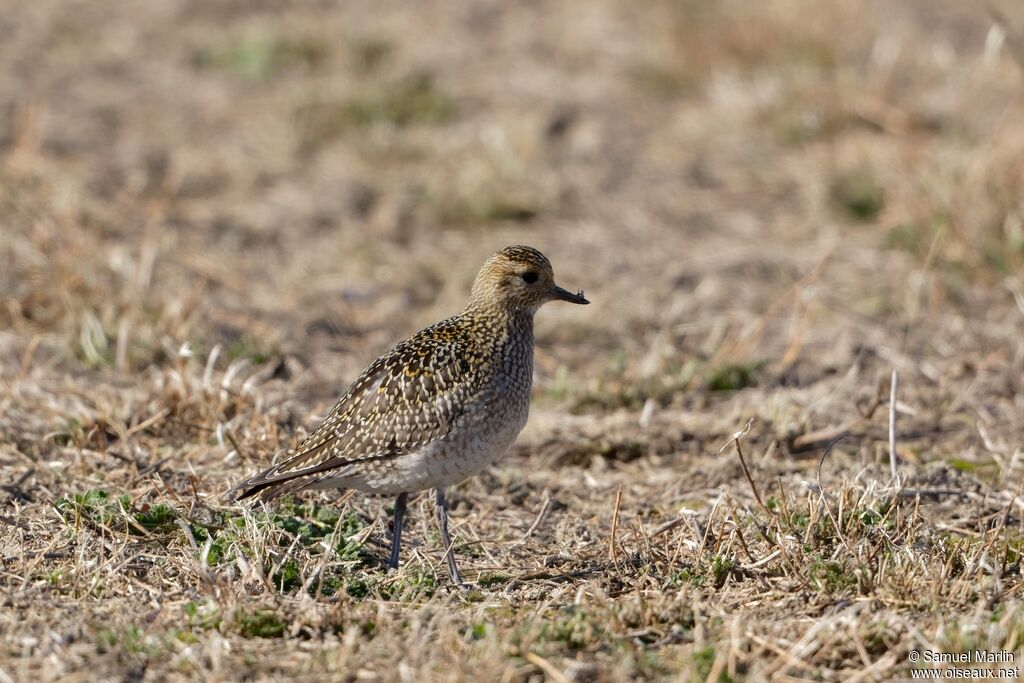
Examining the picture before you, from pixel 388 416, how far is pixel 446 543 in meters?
0.55

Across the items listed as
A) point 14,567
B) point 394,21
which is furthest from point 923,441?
point 394,21

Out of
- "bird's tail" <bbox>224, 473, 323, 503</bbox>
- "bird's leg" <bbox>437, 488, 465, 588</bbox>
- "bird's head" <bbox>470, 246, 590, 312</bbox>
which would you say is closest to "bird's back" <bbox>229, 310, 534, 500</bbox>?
"bird's tail" <bbox>224, 473, 323, 503</bbox>

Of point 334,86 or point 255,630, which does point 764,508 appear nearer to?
point 255,630

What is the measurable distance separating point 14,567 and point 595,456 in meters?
2.84

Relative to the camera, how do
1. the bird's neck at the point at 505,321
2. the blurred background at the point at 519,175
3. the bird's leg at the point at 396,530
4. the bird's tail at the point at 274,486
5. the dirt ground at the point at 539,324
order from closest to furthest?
the dirt ground at the point at 539,324 → the bird's tail at the point at 274,486 → the bird's leg at the point at 396,530 → the bird's neck at the point at 505,321 → the blurred background at the point at 519,175

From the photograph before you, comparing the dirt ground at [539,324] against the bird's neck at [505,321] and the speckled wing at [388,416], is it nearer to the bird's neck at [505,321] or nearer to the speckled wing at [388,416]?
the speckled wing at [388,416]

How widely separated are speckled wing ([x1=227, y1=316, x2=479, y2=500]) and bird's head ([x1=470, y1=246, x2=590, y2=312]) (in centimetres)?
32

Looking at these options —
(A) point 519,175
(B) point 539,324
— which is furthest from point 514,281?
(A) point 519,175

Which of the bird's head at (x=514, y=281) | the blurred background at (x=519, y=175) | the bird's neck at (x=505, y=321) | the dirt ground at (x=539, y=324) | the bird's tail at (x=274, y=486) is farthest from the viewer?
the blurred background at (x=519, y=175)

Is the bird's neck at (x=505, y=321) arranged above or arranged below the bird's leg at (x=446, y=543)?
above

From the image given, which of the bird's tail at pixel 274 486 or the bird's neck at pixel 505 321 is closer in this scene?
the bird's tail at pixel 274 486

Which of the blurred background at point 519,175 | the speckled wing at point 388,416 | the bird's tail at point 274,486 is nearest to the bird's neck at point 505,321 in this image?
the speckled wing at point 388,416

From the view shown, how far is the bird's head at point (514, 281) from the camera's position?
6.02m

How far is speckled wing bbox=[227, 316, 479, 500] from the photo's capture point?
211 inches
